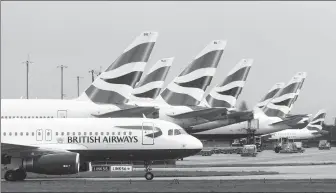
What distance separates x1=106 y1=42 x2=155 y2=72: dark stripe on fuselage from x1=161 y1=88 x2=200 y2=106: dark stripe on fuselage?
27.5 feet

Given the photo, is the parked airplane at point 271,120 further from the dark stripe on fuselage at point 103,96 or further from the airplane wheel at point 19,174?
the airplane wheel at point 19,174

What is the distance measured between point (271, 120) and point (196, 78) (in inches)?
1578

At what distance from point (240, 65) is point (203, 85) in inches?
729

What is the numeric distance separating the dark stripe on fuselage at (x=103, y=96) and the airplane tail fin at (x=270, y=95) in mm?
63730

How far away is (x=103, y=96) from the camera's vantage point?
5222cm

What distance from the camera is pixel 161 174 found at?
4525 centimetres

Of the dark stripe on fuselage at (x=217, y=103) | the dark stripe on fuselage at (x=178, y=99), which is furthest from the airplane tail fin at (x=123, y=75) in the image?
the dark stripe on fuselage at (x=217, y=103)

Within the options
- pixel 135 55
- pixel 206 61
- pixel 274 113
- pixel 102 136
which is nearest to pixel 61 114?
pixel 135 55

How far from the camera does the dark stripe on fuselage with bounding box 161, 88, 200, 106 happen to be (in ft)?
204

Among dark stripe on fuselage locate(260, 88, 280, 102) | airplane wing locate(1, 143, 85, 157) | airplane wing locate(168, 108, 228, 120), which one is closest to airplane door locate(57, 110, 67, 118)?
airplane wing locate(1, 143, 85, 157)

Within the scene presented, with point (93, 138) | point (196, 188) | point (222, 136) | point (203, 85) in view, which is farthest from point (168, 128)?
point (222, 136)

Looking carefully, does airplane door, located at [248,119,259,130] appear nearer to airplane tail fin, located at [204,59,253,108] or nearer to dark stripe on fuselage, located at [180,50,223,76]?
airplane tail fin, located at [204,59,253,108]

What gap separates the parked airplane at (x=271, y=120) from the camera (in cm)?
8994

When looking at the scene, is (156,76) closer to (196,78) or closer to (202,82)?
(196,78)
